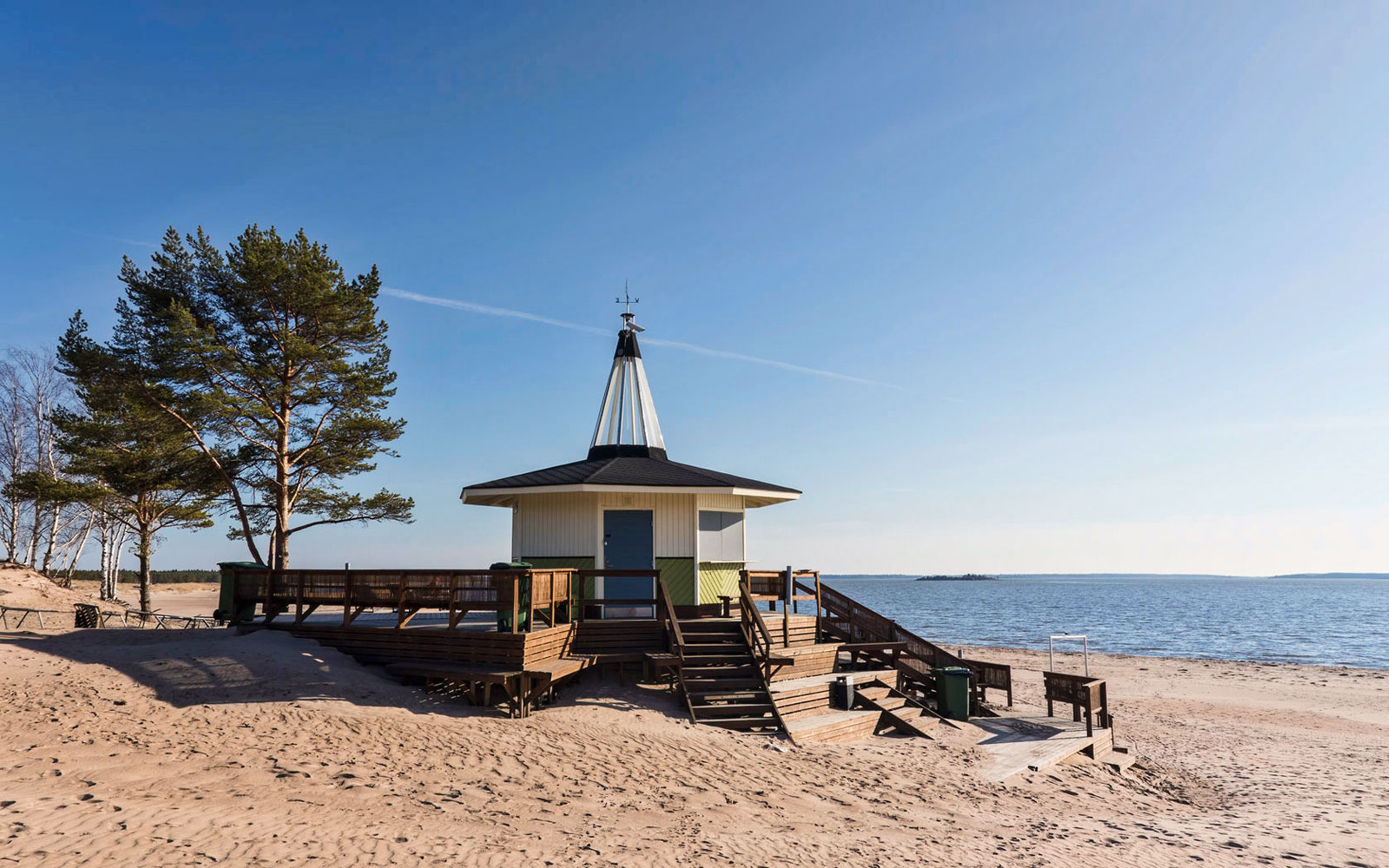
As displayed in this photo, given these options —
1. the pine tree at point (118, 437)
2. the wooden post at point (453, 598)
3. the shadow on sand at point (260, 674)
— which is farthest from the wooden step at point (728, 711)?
the pine tree at point (118, 437)

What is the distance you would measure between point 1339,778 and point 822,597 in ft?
31.5

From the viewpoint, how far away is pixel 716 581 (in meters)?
18.0

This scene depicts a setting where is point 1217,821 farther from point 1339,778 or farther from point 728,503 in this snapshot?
point 728,503

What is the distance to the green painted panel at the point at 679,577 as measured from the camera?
17266 mm

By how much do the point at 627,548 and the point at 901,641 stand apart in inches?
249

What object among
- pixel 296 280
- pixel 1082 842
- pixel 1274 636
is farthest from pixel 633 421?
pixel 1274 636

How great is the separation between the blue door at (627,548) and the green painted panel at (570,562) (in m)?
0.40

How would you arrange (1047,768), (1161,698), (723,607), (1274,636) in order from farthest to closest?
(1274,636)
(1161,698)
(723,607)
(1047,768)

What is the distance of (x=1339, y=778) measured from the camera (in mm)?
13766

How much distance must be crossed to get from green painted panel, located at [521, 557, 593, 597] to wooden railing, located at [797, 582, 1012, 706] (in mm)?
4623

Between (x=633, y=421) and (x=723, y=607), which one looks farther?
(x=633, y=421)

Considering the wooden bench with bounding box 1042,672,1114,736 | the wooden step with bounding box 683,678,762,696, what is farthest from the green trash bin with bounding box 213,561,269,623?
the wooden bench with bounding box 1042,672,1114,736

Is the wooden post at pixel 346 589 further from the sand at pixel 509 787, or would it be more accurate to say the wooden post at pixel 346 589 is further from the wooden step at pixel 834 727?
the wooden step at pixel 834 727

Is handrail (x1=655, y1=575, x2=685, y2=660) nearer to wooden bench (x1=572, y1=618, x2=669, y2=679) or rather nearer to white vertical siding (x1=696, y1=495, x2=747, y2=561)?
wooden bench (x1=572, y1=618, x2=669, y2=679)
